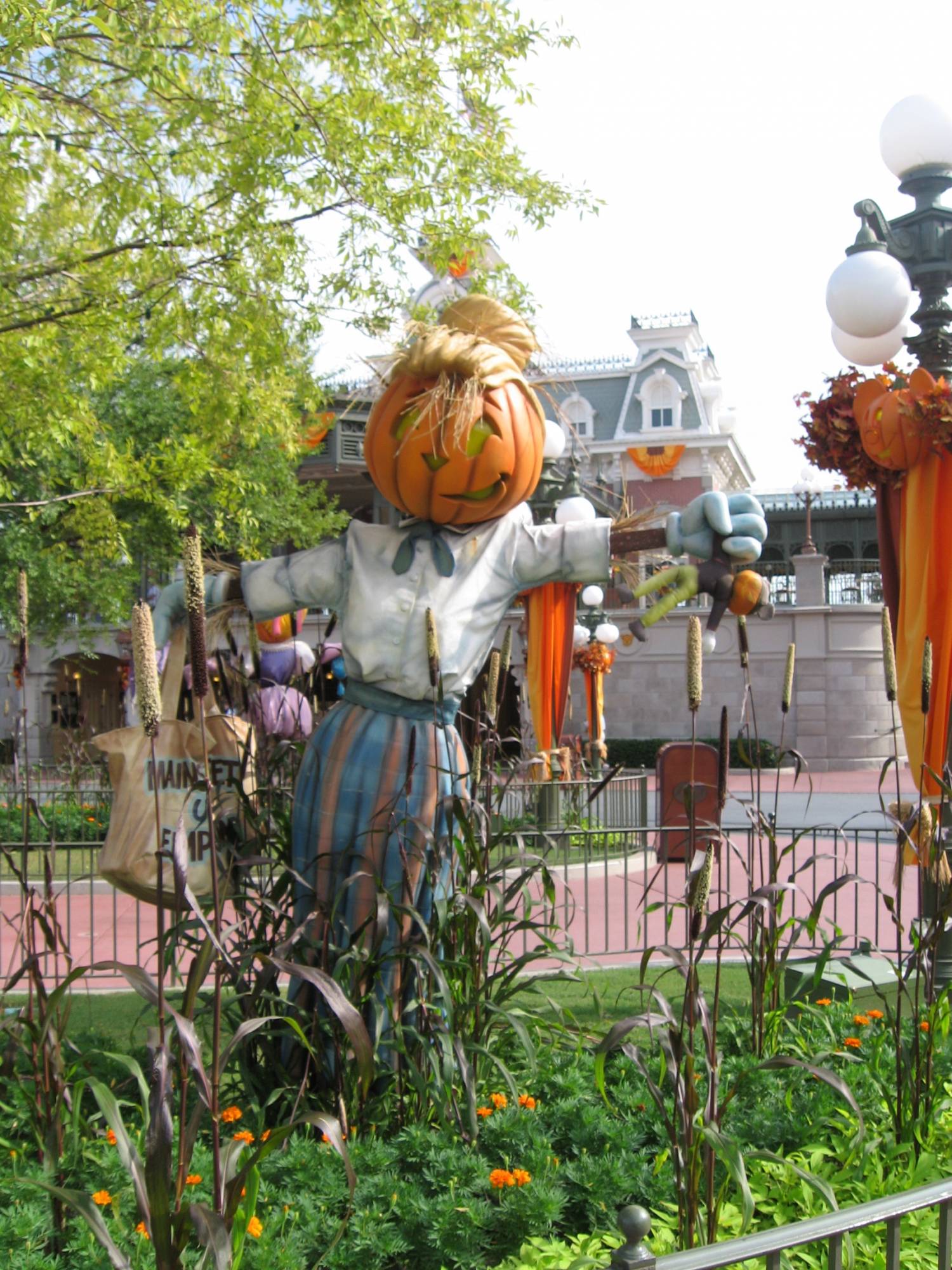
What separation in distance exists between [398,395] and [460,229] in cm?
518

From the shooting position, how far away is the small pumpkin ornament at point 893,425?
5348mm

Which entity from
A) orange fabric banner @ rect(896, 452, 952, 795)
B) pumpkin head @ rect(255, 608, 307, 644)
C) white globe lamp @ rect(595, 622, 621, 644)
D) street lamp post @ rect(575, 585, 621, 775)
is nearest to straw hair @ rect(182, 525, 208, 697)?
pumpkin head @ rect(255, 608, 307, 644)

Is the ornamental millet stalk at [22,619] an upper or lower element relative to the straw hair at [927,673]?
upper

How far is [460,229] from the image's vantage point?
8500 millimetres

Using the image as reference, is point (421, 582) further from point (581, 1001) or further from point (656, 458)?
point (656, 458)

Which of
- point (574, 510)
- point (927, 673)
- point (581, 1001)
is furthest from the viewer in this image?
point (574, 510)

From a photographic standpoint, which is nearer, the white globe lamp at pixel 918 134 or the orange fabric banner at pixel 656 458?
the white globe lamp at pixel 918 134

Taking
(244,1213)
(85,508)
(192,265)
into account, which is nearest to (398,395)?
(244,1213)

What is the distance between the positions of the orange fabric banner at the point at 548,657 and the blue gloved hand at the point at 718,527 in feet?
15.0

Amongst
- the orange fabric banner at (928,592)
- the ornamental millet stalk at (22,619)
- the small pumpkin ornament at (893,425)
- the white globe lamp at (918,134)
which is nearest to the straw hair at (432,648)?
the ornamental millet stalk at (22,619)

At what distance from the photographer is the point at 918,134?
5.62 m

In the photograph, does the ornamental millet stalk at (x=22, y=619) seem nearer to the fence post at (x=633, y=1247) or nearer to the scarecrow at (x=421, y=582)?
the scarecrow at (x=421, y=582)

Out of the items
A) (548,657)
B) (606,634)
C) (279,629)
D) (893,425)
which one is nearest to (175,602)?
(279,629)

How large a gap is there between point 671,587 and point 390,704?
40.5 inches
